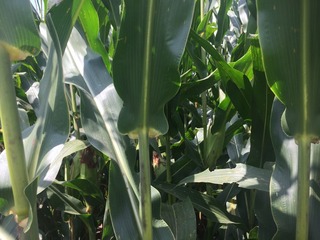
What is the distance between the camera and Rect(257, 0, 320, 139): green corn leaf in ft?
1.93

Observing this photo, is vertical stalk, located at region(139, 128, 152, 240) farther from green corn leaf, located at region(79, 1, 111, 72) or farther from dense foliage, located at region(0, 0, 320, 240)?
green corn leaf, located at region(79, 1, 111, 72)

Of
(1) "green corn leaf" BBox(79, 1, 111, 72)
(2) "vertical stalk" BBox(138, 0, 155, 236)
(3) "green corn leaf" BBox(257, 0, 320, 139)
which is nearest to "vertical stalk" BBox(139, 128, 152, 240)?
(2) "vertical stalk" BBox(138, 0, 155, 236)

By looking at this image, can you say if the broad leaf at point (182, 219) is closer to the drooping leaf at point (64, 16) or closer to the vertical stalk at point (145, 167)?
the vertical stalk at point (145, 167)

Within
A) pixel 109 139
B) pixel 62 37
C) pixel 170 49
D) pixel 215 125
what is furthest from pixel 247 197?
pixel 62 37

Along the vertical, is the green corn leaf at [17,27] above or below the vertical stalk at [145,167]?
above

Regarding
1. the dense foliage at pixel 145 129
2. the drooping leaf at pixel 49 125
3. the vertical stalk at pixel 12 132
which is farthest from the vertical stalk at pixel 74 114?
the vertical stalk at pixel 12 132

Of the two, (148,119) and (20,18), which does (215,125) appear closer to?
(148,119)

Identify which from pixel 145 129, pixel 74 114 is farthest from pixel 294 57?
pixel 74 114

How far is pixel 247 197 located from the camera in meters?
1.07

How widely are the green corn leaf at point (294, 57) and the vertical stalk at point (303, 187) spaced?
0.02 metres

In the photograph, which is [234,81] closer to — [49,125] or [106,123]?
[106,123]

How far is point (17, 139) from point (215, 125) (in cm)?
62

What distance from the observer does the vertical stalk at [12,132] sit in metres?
0.54

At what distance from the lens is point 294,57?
62 centimetres
